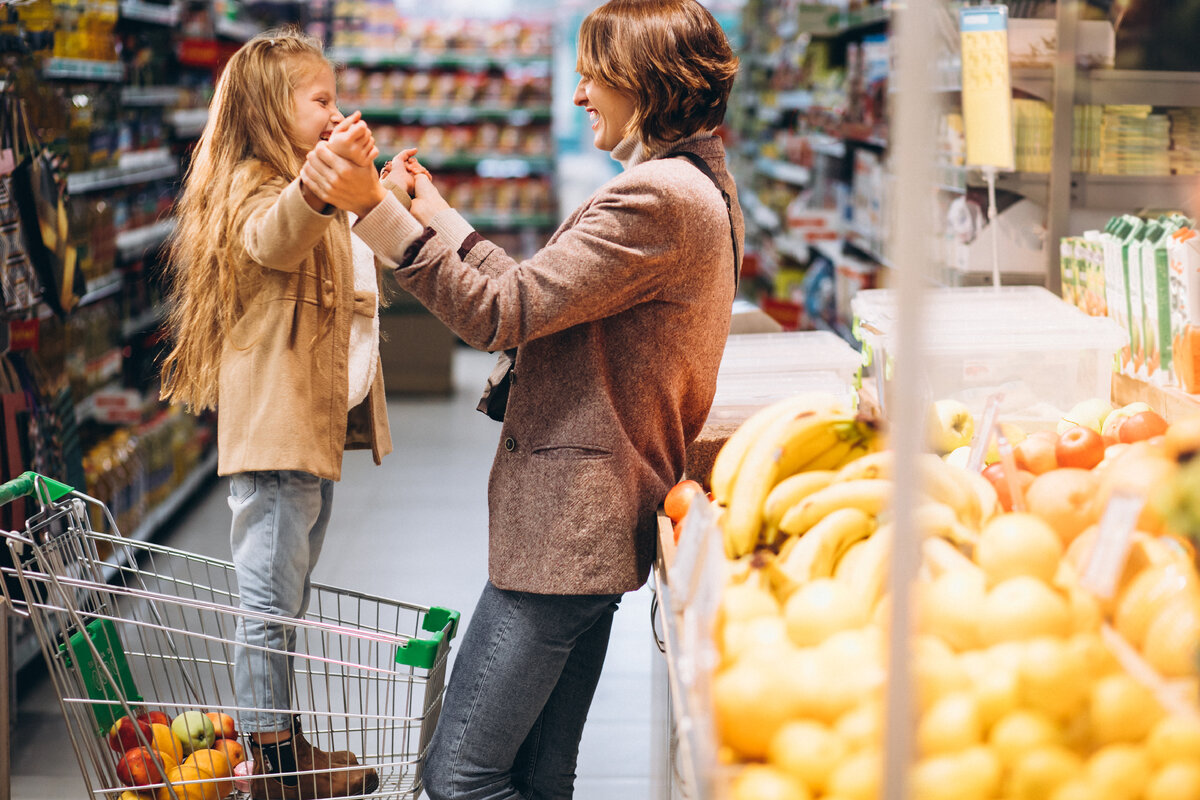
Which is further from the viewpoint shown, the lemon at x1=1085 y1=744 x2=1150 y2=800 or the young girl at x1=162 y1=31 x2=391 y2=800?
the young girl at x1=162 y1=31 x2=391 y2=800

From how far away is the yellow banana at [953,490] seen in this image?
2.89 ft

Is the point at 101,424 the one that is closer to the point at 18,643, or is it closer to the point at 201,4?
the point at 18,643

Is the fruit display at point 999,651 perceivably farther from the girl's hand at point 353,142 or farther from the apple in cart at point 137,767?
the apple in cart at point 137,767

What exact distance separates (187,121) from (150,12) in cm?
79

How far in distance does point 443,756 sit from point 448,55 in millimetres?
7934

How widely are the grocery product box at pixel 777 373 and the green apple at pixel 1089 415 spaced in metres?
0.42

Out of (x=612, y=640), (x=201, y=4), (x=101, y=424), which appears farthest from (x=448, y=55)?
(x=612, y=640)

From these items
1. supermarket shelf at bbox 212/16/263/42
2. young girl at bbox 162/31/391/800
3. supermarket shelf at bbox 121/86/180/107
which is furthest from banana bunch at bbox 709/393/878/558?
supermarket shelf at bbox 212/16/263/42

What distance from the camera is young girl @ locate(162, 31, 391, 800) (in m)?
1.88

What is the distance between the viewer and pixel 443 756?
5.44 feet

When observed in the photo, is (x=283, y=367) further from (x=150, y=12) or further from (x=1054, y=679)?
(x=150, y=12)

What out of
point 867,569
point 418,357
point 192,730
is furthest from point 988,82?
point 418,357

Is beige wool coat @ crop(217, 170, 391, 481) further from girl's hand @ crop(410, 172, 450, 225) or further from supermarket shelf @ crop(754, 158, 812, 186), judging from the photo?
supermarket shelf @ crop(754, 158, 812, 186)

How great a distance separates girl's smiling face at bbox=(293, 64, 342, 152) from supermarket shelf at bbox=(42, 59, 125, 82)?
6.09 ft
